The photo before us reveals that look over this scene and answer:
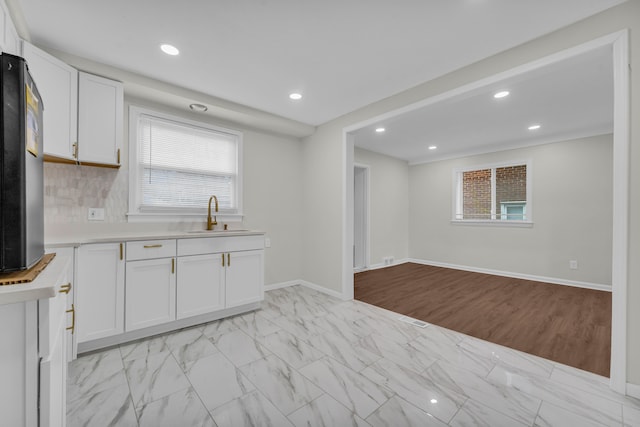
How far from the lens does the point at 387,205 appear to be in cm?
590

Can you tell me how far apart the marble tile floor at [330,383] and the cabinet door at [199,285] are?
0.22 meters

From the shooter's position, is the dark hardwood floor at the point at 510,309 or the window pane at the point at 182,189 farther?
the window pane at the point at 182,189

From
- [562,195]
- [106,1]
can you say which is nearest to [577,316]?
[562,195]

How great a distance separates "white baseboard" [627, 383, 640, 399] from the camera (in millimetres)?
1618

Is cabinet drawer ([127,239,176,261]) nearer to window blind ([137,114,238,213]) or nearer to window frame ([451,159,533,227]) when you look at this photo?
window blind ([137,114,238,213])

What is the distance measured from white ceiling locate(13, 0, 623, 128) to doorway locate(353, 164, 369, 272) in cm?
270

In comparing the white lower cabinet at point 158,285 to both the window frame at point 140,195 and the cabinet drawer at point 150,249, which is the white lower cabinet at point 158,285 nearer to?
the cabinet drawer at point 150,249

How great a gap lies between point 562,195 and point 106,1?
6222mm

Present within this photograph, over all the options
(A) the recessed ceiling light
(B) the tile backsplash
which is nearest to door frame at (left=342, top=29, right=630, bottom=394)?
(A) the recessed ceiling light

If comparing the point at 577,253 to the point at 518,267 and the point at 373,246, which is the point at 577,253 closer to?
the point at 518,267

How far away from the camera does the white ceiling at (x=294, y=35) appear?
5.76ft

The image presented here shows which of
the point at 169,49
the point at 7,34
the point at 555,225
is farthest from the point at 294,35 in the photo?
the point at 555,225

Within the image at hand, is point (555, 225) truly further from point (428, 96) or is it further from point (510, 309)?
point (428, 96)

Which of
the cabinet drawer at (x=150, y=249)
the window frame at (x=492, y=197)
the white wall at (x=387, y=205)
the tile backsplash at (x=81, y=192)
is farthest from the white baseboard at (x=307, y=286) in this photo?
the window frame at (x=492, y=197)
